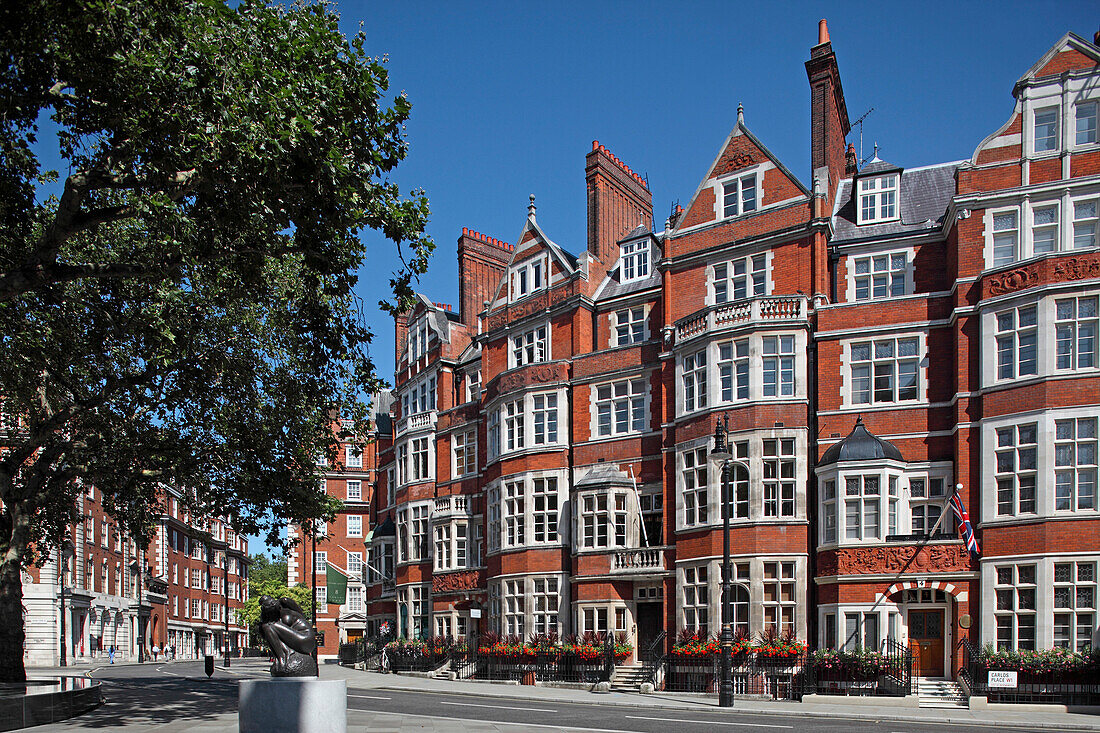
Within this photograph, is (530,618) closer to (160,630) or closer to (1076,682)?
(1076,682)

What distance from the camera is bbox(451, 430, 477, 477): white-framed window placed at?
44156 mm

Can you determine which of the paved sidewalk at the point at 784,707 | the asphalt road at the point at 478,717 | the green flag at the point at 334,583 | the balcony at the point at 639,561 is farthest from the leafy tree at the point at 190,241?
the green flag at the point at 334,583

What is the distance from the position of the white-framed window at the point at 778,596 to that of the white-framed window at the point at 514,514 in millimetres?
11482

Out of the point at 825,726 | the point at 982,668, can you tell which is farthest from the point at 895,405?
the point at 825,726

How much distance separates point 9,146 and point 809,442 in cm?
2290

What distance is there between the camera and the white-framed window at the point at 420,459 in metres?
46.9

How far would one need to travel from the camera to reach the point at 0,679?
72.1 feet

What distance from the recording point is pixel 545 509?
36.8m

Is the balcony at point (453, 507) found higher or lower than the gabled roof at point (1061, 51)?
lower

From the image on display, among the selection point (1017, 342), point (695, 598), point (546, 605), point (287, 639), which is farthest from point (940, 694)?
point (287, 639)

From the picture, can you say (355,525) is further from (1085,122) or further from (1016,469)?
(1085,122)

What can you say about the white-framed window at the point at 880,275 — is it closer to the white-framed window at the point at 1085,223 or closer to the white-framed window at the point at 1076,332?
the white-framed window at the point at 1085,223

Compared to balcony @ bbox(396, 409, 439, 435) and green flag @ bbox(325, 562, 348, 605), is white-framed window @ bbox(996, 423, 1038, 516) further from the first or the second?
green flag @ bbox(325, 562, 348, 605)

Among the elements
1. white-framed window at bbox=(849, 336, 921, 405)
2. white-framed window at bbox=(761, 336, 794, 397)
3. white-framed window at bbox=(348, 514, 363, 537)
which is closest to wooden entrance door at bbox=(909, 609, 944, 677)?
white-framed window at bbox=(849, 336, 921, 405)
